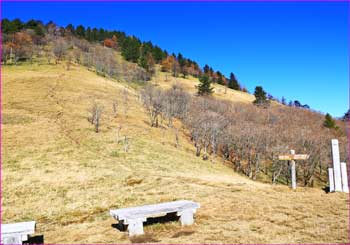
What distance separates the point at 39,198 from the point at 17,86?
174 ft

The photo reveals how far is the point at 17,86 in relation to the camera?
6731cm

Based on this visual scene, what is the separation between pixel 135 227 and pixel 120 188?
36.5ft

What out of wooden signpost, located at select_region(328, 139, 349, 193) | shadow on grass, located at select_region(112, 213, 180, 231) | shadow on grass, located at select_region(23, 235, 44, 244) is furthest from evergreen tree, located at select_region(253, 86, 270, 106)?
shadow on grass, located at select_region(23, 235, 44, 244)

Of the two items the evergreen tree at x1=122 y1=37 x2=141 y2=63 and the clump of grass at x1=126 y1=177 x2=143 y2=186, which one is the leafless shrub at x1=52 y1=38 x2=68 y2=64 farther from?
the clump of grass at x1=126 y1=177 x2=143 y2=186

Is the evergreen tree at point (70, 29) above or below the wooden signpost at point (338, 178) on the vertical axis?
above

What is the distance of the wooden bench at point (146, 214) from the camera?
11.1m

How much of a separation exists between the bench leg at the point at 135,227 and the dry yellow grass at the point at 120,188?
32cm

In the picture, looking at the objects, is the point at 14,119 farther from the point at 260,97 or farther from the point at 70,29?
the point at 70,29

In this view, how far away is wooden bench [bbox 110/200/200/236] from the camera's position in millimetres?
11133

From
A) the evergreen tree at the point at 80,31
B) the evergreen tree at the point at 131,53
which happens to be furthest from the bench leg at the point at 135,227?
the evergreen tree at the point at 80,31

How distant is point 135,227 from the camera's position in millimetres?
11172

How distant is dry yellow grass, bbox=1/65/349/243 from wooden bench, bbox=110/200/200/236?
0.41 meters

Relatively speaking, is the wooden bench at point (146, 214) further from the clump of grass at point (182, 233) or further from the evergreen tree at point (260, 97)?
the evergreen tree at point (260, 97)

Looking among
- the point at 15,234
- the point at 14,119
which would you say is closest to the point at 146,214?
the point at 15,234
